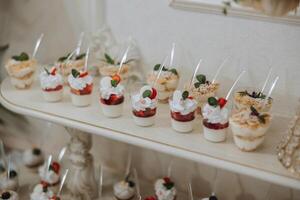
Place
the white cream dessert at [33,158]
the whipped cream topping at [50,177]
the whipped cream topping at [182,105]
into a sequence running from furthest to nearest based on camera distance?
the white cream dessert at [33,158] → the whipped cream topping at [50,177] → the whipped cream topping at [182,105]

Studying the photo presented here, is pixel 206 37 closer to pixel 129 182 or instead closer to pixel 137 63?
pixel 137 63

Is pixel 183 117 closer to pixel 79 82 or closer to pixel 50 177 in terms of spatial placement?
pixel 79 82

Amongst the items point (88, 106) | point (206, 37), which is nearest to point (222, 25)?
point (206, 37)

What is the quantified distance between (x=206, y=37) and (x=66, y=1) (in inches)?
26.5

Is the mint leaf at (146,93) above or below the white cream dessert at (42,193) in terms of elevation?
above

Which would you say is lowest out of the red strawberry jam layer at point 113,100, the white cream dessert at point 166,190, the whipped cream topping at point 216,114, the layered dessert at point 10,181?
the layered dessert at point 10,181

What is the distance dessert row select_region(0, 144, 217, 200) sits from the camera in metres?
1.70

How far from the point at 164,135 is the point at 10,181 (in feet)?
2.98

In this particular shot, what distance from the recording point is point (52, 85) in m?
1.48

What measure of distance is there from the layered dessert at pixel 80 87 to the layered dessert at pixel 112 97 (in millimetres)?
75

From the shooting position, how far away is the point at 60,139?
215 centimetres

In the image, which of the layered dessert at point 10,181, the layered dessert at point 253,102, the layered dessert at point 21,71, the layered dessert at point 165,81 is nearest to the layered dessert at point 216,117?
the layered dessert at point 253,102

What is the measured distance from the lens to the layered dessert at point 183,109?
4.25 feet

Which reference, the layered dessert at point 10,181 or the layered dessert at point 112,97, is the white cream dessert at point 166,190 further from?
the layered dessert at point 10,181
